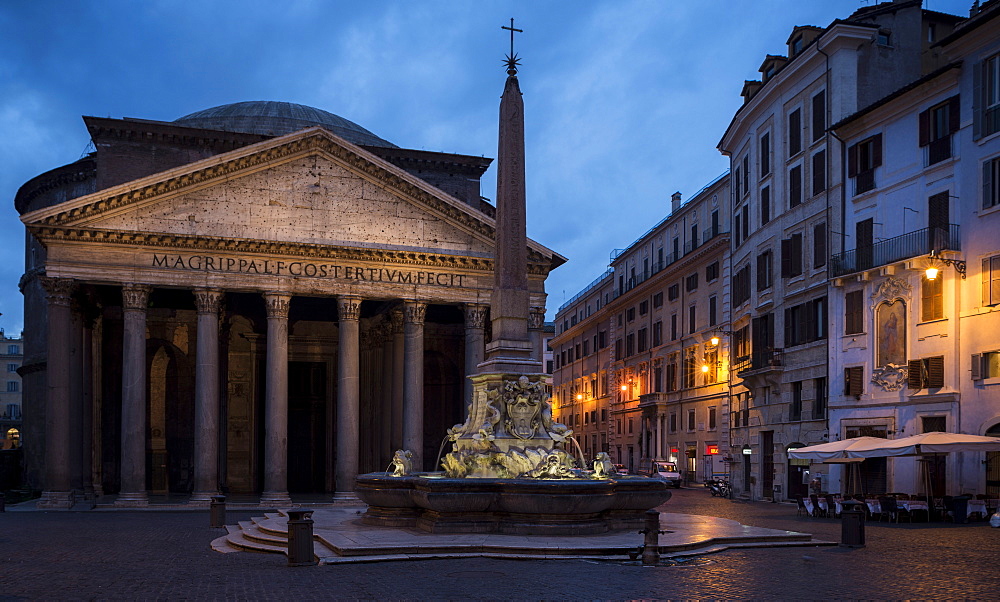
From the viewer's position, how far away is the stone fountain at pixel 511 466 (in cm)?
1605

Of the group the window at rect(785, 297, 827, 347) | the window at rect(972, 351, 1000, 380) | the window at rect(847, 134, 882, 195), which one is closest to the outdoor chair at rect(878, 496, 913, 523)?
the window at rect(972, 351, 1000, 380)

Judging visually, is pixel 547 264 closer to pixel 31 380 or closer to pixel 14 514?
pixel 14 514

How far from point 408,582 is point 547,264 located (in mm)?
25063

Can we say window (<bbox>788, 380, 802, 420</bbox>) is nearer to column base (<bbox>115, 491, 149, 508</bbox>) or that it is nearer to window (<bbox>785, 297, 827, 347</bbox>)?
window (<bbox>785, 297, 827, 347</bbox>)

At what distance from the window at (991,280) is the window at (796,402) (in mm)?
9343

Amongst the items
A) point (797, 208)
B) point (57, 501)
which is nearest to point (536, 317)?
point (797, 208)

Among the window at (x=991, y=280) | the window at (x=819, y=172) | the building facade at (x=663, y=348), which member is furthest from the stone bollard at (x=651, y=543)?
the building facade at (x=663, y=348)

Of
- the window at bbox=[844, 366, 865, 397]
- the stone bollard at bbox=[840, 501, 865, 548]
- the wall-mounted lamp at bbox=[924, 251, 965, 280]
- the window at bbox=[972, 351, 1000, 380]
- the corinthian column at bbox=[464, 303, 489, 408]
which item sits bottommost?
the stone bollard at bbox=[840, 501, 865, 548]

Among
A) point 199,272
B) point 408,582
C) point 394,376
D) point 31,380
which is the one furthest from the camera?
point 31,380

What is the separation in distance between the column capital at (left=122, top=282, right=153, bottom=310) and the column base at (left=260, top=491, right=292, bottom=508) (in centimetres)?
739

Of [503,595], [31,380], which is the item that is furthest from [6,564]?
[31,380]

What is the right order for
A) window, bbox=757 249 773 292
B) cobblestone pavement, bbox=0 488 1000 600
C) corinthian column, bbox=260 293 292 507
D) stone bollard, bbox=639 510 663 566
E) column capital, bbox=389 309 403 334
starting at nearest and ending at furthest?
cobblestone pavement, bbox=0 488 1000 600
stone bollard, bbox=639 510 663 566
corinthian column, bbox=260 293 292 507
window, bbox=757 249 773 292
column capital, bbox=389 309 403 334

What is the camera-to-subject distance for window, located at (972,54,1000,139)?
2531cm

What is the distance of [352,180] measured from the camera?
35.3 metres
